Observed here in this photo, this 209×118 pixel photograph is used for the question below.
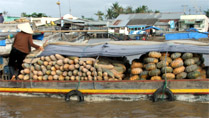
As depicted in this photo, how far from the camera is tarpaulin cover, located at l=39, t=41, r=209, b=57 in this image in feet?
16.7

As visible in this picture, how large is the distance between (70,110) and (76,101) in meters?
0.47

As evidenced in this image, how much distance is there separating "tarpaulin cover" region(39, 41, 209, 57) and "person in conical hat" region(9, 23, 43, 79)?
48 cm

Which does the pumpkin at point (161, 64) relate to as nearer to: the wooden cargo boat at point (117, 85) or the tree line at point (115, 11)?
the wooden cargo boat at point (117, 85)

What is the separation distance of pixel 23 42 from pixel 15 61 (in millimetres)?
690

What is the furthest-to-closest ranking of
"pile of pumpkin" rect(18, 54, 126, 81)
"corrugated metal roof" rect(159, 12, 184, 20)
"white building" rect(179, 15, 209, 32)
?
"corrugated metal roof" rect(159, 12, 184, 20), "white building" rect(179, 15, 209, 32), "pile of pumpkin" rect(18, 54, 126, 81)

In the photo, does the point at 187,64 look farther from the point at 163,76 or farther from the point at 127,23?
the point at 127,23

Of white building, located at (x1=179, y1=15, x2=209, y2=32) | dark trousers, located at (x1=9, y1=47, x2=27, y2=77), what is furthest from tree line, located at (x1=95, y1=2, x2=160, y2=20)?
dark trousers, located at (x1=9, y1=47, x2=27, y2=77)

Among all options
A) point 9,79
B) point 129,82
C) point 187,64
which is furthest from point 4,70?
point 187,64

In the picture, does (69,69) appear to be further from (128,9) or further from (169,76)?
(128,9)

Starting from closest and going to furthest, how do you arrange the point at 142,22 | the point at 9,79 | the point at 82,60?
the point at 82,60 → the point at 9,79 → the point at 142,22

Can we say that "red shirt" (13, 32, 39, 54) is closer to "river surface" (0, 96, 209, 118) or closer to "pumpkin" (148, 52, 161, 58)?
"river surface" (0, 96, 209, 118)

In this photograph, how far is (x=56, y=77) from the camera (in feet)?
18.5

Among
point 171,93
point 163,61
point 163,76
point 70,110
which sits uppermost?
point 163,61

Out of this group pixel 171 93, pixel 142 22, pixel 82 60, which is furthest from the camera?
pixel 142 22
